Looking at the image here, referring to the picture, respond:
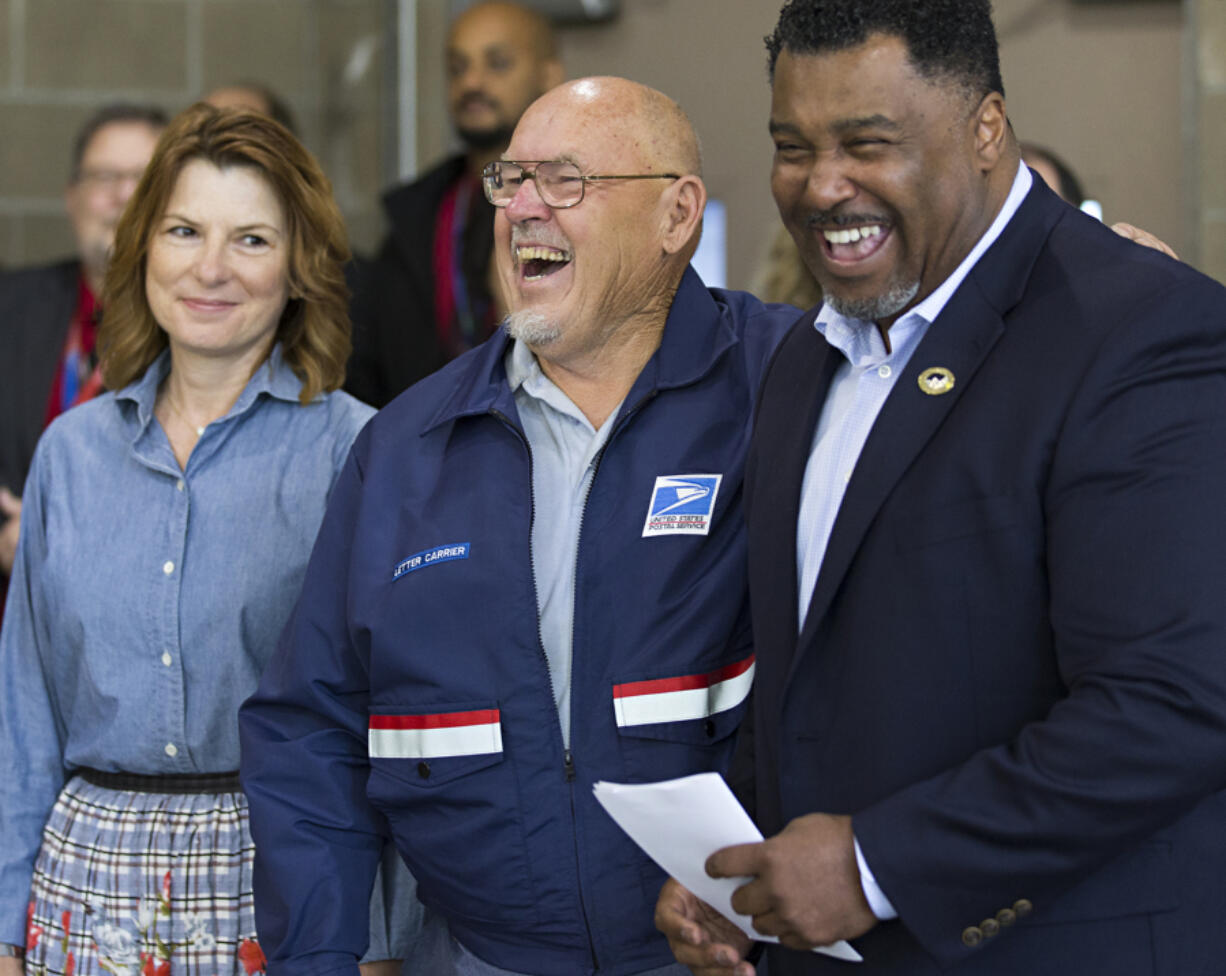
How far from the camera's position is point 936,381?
1.43 meters

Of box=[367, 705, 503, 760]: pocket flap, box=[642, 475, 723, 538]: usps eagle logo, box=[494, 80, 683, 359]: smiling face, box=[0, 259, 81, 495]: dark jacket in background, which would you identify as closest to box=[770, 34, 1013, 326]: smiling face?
box=[642, 475, 723, 538]: usps eagle logo

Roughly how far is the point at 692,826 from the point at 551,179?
96 centimetres

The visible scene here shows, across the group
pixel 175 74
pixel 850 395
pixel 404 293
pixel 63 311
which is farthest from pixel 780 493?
pixel 175 74

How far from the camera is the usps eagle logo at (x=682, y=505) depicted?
1885 millimetres

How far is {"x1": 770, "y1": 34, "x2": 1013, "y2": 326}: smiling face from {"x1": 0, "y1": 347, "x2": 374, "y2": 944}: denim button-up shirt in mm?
1075

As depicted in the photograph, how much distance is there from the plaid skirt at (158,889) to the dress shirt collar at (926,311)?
3.84 feet

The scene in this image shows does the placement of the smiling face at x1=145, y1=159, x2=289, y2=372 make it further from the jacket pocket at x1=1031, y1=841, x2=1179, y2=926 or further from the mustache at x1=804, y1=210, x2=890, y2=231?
the jacket pocket at x1=1031, y1=841, x2=1179, y2=926

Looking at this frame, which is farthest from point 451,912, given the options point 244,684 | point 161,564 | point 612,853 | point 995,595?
point 995,595

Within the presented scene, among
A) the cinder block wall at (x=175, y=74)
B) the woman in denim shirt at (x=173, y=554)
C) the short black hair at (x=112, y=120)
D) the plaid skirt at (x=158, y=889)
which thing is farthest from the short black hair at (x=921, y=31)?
the cinder block wall at (x=175, y=74)

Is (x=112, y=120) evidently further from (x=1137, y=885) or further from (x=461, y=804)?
Result: (x=1137, y=885)

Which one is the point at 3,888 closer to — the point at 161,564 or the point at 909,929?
the point at 161,564

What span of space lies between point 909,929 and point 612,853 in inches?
20.6

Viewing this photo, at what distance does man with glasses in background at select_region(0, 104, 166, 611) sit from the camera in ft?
11.3

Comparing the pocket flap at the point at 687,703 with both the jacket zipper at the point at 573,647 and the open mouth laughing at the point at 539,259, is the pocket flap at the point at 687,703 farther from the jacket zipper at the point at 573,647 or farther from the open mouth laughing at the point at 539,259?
the open mouth laughing at the point at 539,259
